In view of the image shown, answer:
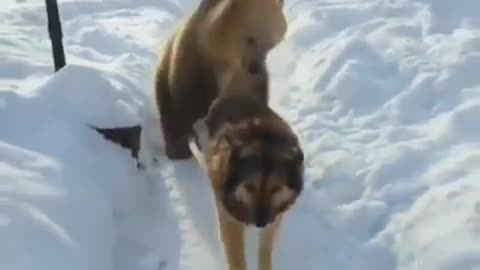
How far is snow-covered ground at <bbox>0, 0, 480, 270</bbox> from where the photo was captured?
4293 mm

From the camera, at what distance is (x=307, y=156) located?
17.5 feet

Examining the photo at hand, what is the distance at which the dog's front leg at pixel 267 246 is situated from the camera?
168 inches

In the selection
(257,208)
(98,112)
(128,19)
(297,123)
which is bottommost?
(128,19)

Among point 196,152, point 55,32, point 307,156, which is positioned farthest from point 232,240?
point 55,32

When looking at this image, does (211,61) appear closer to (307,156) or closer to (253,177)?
(307,156)

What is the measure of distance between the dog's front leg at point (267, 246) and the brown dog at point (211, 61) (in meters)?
1.03

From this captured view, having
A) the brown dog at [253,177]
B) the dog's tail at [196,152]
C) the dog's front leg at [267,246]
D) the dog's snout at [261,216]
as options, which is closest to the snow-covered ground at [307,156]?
the dog's tail at [196,152]

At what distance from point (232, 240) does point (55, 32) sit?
6.19ft

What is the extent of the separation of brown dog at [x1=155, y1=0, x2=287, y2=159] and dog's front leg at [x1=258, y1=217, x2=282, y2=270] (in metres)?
1.03

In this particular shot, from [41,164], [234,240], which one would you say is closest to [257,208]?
[234,240]

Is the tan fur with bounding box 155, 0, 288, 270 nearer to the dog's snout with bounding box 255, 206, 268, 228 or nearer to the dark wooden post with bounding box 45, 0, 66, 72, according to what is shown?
the dark wooden post with bounding box 45, 0, 66, 72

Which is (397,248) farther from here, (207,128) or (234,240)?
(207,128)

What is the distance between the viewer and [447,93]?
228 inches

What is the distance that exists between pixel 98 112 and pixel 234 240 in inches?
52.1
